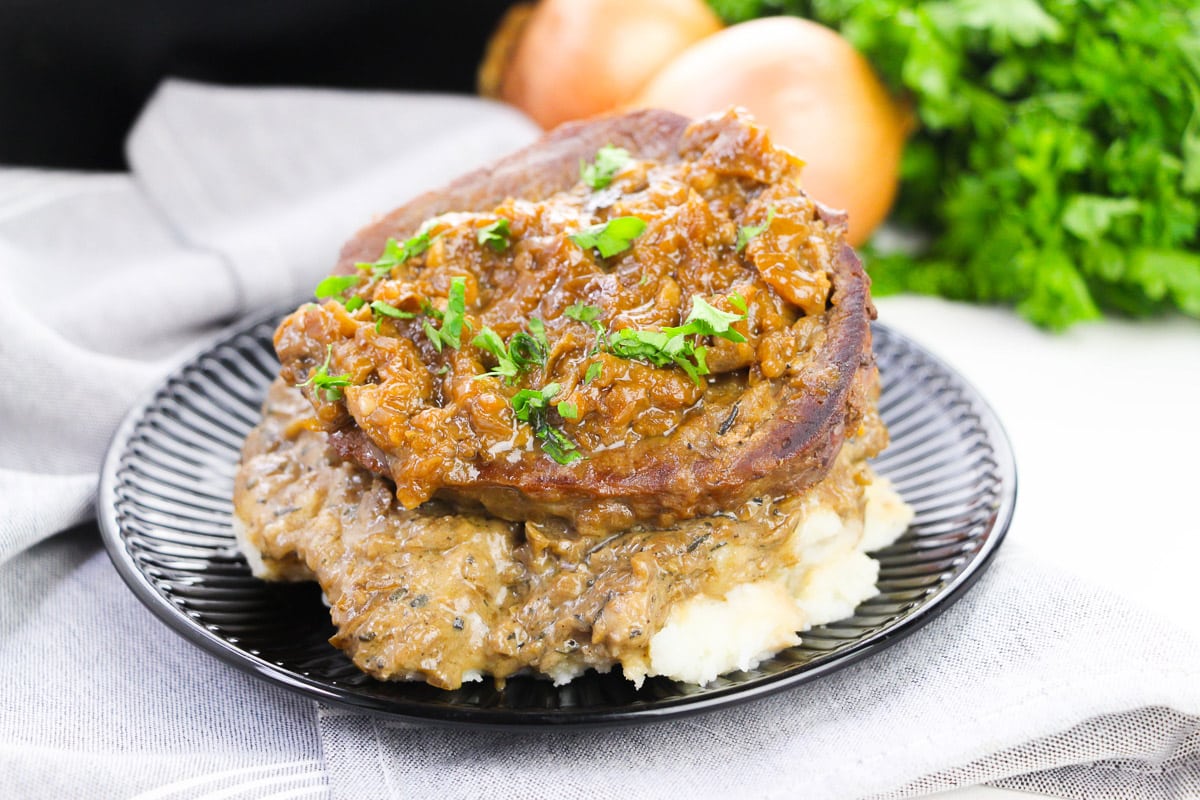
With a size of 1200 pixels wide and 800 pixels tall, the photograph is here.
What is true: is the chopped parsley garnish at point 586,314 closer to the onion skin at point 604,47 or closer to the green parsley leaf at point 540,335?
the green parsley leaf at point 540,335

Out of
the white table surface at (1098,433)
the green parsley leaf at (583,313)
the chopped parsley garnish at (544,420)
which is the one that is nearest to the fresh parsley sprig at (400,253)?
the green parsley leaf at (583,313)

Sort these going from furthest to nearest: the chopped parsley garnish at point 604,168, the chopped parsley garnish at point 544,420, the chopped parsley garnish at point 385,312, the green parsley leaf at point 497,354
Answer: the chopped parsley garnish at point 604,168 → the chopped parsley garnish at point 385,312 → the green parsley leaf at point 497,354 → the chopped parsley garnish at point 544,420

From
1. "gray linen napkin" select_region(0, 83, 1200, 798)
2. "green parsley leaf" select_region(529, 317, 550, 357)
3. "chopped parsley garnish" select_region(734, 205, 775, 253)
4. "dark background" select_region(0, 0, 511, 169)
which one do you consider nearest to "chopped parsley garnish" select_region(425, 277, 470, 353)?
"green parsley leaf" select_region(529, 317, 550, 357)

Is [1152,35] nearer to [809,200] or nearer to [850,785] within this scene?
[809,200]

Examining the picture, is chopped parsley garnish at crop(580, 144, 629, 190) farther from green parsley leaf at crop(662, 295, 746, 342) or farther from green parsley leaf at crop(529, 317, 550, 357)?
green parsley leaf at crop(662, 295, 746, 342)

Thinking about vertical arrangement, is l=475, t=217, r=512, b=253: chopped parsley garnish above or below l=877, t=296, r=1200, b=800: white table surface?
above

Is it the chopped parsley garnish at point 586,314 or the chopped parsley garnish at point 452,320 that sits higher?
the chopped parsley garnish at point 586,314
